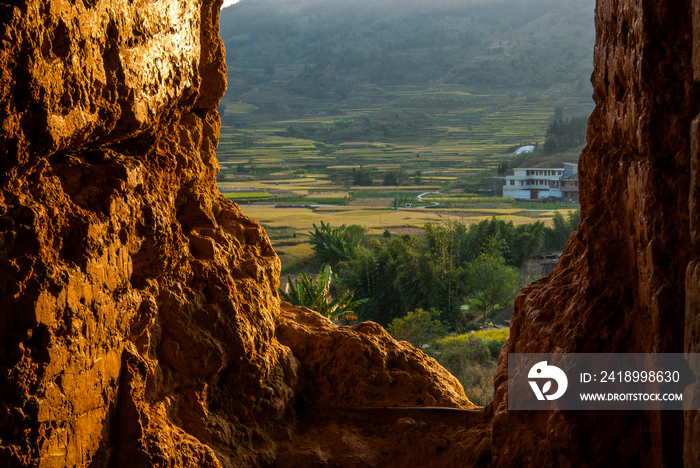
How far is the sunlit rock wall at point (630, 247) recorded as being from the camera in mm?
3004

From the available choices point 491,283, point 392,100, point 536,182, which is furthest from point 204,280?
point 392,100

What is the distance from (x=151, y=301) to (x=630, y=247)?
2474 mm

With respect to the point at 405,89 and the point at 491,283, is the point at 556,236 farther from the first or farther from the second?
the point at 405,89

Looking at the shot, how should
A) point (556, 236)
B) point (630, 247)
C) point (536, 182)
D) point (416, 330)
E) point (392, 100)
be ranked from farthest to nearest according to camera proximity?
1. point (392, 100)
2. point (536, 182)
3. point (556, 236)
4. point (416, 330)
5. point (630, 247)

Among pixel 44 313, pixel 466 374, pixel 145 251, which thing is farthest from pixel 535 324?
pixel 466 374

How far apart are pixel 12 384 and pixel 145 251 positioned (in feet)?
3.39

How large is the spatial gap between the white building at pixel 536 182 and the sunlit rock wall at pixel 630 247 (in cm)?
5169

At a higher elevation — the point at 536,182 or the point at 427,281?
the point at 536,182

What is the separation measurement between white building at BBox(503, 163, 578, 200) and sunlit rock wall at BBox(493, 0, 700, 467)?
170 ft

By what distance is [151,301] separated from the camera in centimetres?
356

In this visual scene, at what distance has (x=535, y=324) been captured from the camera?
13.5 ft

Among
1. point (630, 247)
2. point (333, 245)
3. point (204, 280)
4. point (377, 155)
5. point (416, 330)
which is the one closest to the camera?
point (630, 247)

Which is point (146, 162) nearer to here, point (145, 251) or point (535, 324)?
point (145, 251)

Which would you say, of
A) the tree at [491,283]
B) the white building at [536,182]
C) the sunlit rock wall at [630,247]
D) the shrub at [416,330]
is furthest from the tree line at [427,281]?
the white building at [536,182]
